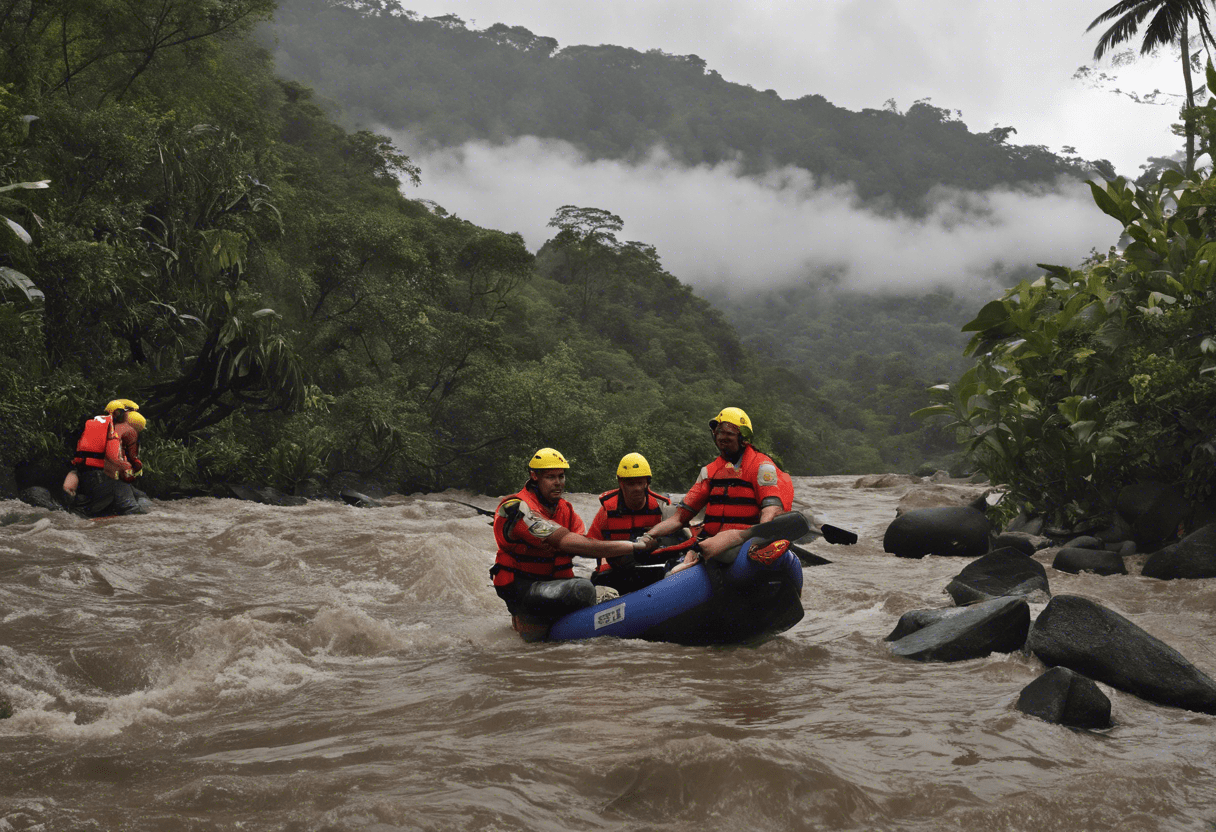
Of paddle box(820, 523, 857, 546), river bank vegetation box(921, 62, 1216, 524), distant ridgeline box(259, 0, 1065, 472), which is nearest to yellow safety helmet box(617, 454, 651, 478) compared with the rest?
paddle box(820, 523, 857, 546)

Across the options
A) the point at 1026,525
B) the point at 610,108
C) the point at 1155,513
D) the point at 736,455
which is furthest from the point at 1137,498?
the point at 610,108

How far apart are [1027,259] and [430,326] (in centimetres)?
14140

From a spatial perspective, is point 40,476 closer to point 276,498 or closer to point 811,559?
point 276,498

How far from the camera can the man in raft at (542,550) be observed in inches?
261

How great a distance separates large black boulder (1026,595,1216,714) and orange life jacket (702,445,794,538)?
1950 mm

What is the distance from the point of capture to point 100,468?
12.4 meters

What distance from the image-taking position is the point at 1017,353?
A: 10625 mm

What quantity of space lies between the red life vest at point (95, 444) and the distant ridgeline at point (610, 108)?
114218 mm

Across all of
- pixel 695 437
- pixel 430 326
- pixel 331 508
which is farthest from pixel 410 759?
pixel 695 437

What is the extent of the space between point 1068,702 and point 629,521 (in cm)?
330

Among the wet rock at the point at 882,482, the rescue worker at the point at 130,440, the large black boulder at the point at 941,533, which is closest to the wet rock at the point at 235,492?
the rescue worker at the point at 130,440

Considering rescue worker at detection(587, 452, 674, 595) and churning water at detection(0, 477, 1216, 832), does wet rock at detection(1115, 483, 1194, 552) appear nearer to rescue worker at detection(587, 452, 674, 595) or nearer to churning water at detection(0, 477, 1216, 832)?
churning water at detection(0, 477, 1216, 832)

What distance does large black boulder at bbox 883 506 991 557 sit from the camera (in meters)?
11.4

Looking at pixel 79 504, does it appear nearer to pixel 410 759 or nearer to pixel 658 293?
pixel 410 759
